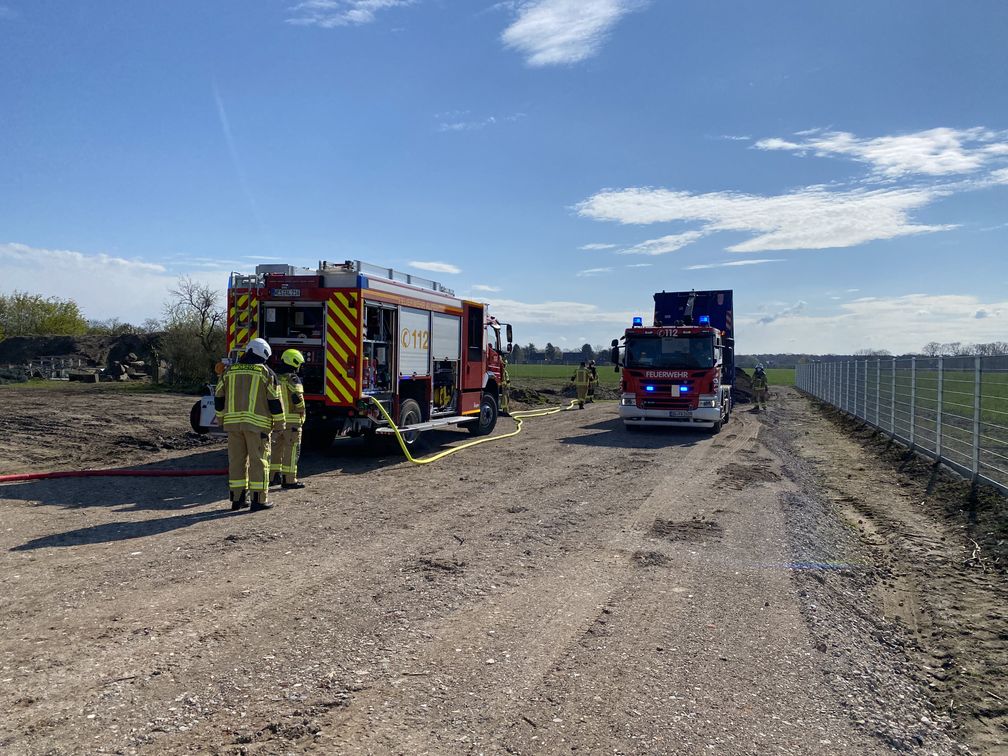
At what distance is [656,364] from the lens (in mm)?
16750

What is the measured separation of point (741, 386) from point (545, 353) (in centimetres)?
6319

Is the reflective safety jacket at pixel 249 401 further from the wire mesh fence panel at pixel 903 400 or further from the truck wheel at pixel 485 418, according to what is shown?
the wire mesh fence panel at pixel 903 400

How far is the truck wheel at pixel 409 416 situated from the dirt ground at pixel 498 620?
255 cm

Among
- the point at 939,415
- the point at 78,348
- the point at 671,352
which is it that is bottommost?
the point at 939,415

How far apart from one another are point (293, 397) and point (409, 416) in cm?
350

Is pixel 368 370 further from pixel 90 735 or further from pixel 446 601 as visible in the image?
pixel 90 735

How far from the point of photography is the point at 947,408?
11.2 meters

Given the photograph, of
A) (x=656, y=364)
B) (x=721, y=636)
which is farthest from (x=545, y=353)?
(x=721, y=636)

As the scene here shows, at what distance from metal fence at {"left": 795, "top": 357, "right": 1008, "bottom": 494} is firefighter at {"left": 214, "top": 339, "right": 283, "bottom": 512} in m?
8.53

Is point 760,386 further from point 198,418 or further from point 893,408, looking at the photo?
point 198,418

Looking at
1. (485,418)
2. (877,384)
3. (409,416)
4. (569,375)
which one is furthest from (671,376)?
(569,375)

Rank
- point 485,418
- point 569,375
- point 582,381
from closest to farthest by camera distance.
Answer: point 485,418, point 582,381, point 569,375

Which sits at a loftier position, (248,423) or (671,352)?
(671,352)

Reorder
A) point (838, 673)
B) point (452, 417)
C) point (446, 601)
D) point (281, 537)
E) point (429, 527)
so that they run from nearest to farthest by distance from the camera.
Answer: point (838, 673)
point (446, 601)
point (281, 537)
point (429, 527)
point (452, 417)
